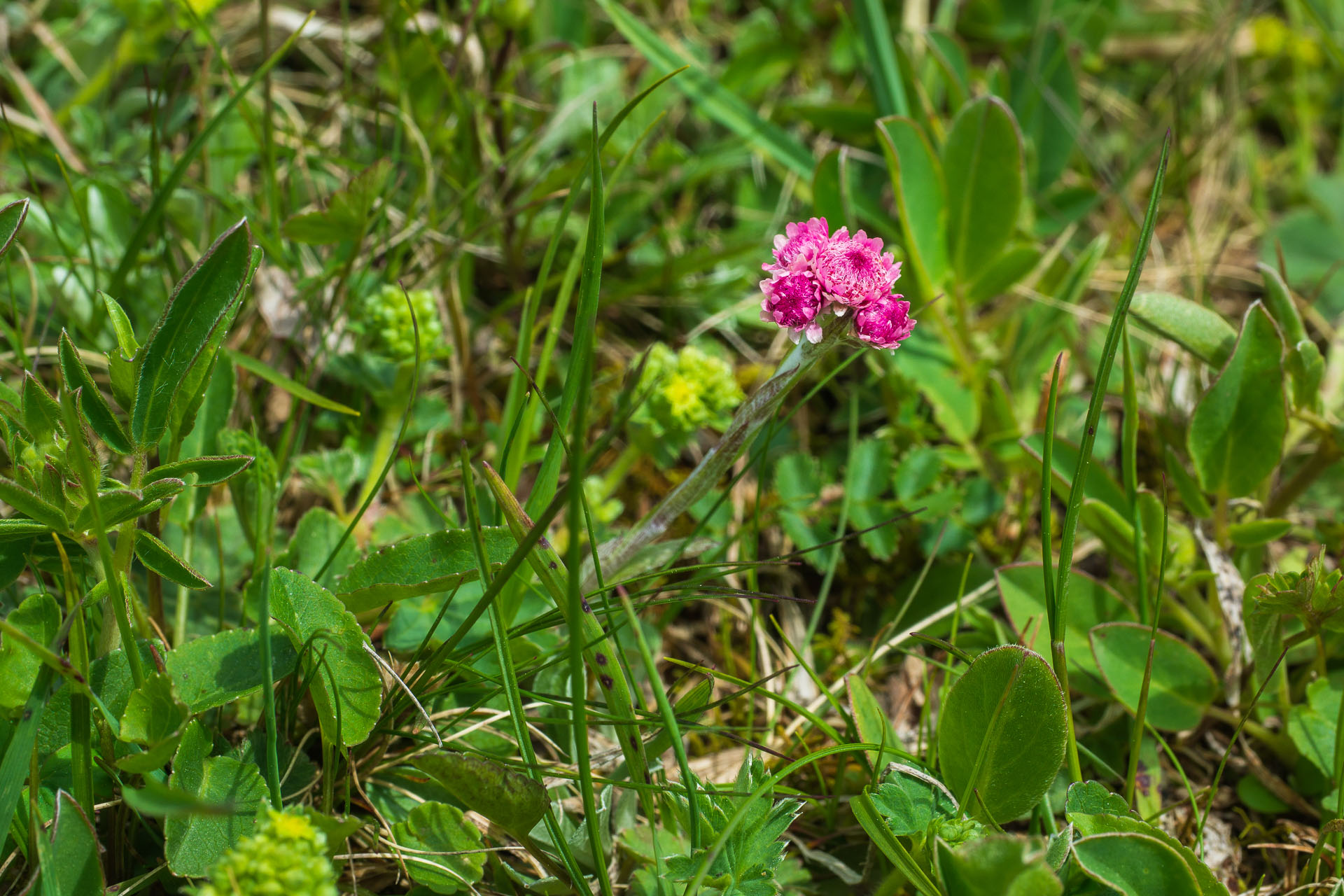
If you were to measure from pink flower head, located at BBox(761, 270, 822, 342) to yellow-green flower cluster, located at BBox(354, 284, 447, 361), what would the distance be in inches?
38.1

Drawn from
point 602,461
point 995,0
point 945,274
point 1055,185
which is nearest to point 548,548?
point 602,461

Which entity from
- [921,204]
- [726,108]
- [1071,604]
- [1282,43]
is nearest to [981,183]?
[921,204]

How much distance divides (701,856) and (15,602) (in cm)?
140

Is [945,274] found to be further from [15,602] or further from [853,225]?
[15,602]

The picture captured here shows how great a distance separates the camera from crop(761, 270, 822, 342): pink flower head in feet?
5.33

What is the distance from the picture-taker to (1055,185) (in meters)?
3.54

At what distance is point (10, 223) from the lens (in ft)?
5.55

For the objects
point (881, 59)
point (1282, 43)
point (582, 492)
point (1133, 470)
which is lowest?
point (1133, 470)

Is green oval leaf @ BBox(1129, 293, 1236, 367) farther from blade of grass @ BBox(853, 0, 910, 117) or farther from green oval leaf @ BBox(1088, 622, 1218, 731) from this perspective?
blade of grass @ BBox(853, 0, 910, 117)

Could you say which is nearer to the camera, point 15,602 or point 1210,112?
point 15,602

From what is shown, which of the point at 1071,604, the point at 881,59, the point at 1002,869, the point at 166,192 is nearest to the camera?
the point at 1002,869

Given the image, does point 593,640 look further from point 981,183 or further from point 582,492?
point 981,183

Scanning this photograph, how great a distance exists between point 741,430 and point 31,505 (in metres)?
1.10

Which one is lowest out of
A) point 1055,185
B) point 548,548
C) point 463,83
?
point 548,548
